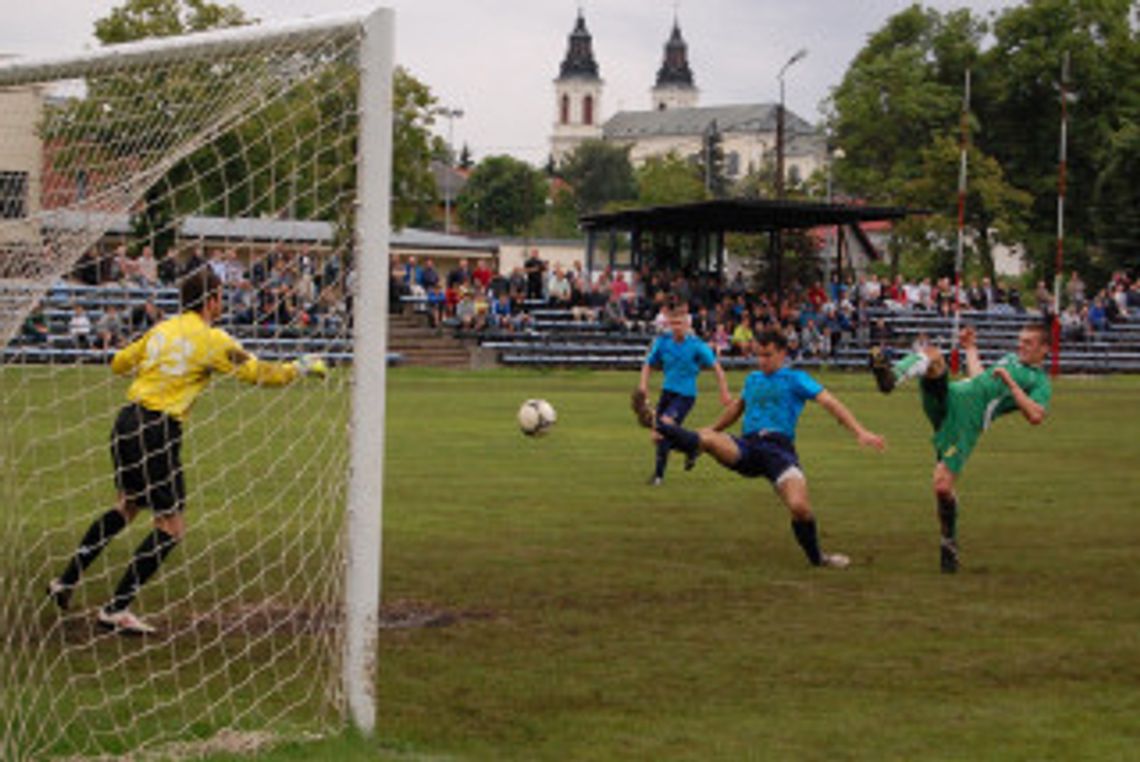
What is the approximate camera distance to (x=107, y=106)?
927 cm

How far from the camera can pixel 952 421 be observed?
43.4ft

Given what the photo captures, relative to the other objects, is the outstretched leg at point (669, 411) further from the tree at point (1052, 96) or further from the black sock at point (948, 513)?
the tree at point (1052, 96)

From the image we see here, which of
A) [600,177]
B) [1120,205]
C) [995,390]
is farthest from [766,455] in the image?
[600,177]

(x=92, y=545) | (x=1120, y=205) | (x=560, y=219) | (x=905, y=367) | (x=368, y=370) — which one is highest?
(x=560, y=219)

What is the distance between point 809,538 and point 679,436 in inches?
48.2

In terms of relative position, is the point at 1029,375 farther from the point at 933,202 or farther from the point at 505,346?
the point at 933,202

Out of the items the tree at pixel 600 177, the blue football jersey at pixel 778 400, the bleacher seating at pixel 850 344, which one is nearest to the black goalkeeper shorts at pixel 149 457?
the blue football jersey at pixel 778 400

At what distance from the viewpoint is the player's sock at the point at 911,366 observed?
12250mm

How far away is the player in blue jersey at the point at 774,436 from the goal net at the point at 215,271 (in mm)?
3092

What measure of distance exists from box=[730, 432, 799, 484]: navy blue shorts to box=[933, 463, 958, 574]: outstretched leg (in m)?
1.07

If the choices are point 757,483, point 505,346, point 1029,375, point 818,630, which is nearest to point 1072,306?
point 505,346

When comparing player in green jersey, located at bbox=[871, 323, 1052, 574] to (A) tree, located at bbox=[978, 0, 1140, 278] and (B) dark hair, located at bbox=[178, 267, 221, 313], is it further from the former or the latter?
(A) tree, located at bbox=[978, 0, 1140, 278]

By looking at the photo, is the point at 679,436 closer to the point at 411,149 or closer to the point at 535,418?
the point at 535,418

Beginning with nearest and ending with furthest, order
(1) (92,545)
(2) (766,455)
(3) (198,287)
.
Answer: (3) (198,287)
(1) (92,545)
(2) (766,455)
